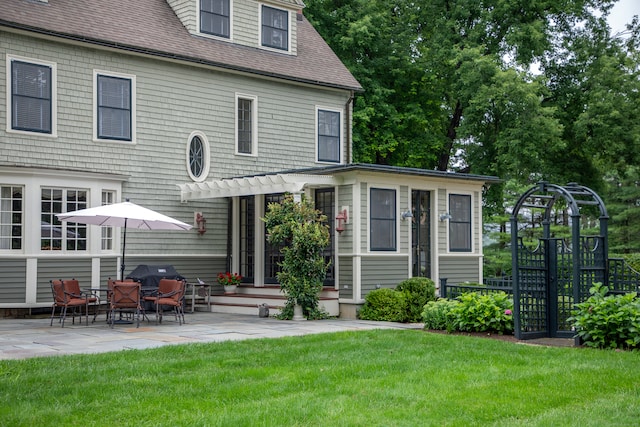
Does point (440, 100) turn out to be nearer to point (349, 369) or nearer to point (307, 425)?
point (349, 369)

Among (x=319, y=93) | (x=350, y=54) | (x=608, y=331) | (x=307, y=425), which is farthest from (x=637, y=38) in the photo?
(x=307, y=425)

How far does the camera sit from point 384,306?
1541 cm

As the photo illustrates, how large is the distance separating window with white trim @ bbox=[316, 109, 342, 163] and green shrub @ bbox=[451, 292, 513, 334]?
9.43 meters

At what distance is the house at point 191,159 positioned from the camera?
15.7 meters

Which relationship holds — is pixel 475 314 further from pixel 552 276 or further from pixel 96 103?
pixel 96 103

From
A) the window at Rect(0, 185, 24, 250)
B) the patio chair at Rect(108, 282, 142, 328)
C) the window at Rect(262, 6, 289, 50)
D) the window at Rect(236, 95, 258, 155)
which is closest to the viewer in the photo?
the patio chair at Rect(108, 282, 142, 328)

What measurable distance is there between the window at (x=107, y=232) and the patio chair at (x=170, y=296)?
2424 millimetres

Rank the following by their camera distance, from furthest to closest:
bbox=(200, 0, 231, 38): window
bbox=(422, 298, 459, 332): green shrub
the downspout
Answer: the downspout, bbox=(200, 0, 231, 38): window, bbox=(422, 298, 459, 332): green shrub

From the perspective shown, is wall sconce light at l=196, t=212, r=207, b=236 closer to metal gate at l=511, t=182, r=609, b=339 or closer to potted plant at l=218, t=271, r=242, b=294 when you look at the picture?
potted plant at l=218, t=271, r=242, b=294

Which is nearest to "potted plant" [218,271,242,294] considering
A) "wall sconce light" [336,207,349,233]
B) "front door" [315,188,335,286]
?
"front door" [315,188,335,286]

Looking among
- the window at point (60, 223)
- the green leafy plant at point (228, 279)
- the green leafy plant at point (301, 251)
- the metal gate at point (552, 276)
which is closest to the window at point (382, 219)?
the green leafy plant at point (301, 251)

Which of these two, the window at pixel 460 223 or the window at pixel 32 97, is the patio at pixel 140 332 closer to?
the window at pixel 32 97

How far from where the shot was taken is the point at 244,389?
762cm

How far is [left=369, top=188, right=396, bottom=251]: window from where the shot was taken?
16.4 meters
